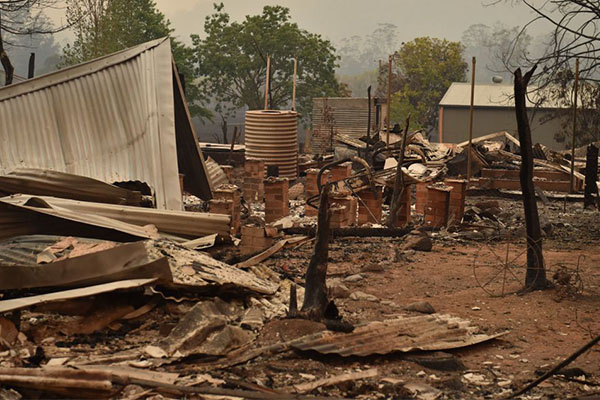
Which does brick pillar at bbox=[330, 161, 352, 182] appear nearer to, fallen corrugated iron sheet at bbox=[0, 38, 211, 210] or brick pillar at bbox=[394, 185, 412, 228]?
brick pillar at bbox=[394, 185, 412, 228]

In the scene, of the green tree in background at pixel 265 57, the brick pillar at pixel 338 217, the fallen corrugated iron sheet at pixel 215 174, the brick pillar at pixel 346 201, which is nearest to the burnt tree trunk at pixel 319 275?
the brick pillar at pixel 338 217

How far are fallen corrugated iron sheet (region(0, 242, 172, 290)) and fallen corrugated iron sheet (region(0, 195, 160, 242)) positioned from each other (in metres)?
1.29

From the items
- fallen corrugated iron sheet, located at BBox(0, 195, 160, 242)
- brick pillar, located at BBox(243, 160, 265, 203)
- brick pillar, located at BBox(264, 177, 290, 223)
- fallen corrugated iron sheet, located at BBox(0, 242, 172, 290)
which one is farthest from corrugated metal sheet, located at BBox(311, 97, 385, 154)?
fallen corrugated iron sheet, located at BBox(0, 242, 172, 290)

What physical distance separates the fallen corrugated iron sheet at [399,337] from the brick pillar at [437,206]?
5.60 metres

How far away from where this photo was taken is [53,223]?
7414 mm

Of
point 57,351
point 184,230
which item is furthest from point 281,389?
point 184,230

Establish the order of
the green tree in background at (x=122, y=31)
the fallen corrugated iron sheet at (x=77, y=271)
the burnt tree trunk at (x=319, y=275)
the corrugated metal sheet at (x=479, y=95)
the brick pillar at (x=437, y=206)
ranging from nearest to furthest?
1. the fallen corrugated iron sheet at (x=77, y=271)
2. the burnt tree trunk at (x=319, y=275)
3. the brick pillar at (x=437, y=206)
4. the green tree in background at (x=122, y=31)
5. the corrugated metal sheet at (x=479, y=95)

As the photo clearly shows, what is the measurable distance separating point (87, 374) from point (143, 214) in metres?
3.56

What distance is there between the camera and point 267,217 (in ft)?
42.4

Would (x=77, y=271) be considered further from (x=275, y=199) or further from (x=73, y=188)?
(x=275, y=199)

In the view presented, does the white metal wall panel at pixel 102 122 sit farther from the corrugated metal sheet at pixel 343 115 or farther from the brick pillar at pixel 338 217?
the corrugated metal sheet at pixel 343 115

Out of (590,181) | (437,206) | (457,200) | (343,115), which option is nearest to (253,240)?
(437,206)

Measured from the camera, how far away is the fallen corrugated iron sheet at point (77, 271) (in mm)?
5871

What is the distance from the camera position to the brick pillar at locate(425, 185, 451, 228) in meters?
A: 11.8
